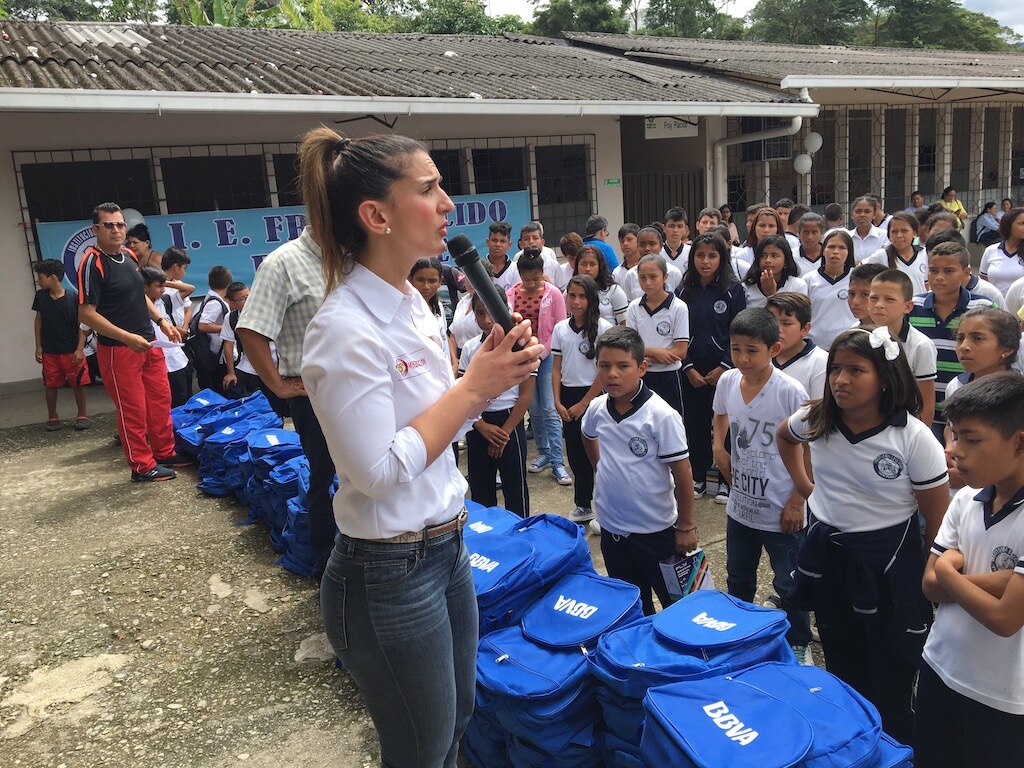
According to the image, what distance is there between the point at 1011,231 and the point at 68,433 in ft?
25.7

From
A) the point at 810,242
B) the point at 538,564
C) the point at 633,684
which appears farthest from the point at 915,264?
the point at 633,684

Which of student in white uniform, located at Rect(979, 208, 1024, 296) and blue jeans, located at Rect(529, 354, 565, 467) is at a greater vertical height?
student in white uniform, located at Rect(979, 208, 1024, 296)

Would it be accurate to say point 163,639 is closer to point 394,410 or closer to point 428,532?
point 428,532

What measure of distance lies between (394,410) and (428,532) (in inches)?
10.3

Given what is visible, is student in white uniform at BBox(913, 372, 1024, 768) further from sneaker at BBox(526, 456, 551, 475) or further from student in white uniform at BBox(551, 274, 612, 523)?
sneaker at BBox(526, 456, 551, 475)

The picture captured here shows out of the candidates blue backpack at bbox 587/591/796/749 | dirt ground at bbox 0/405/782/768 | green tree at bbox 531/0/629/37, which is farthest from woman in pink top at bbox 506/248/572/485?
green tree at bbox 531/0/629/37

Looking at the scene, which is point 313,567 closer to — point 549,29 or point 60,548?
point 60,548

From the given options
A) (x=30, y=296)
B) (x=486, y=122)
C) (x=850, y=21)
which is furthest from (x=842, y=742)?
(x=850, y=21)

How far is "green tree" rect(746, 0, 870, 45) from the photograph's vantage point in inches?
1320

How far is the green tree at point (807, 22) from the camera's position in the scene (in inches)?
1320

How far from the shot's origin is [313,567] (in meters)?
3.88

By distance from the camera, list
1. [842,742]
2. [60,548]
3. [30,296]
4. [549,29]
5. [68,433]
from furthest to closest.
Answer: [549,29] < [30,296] < [68,433] < [60,548] < [842,742]

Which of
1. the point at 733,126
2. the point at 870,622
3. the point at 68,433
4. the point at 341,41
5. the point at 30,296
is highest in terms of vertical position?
the point at 341,41

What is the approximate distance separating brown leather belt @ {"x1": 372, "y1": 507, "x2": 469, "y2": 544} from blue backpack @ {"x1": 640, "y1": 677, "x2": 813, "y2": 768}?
78cm
